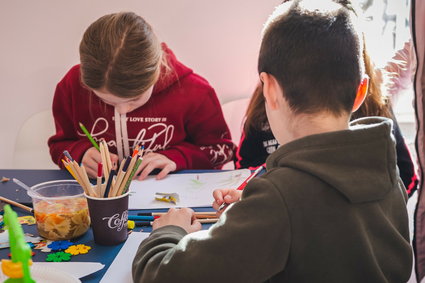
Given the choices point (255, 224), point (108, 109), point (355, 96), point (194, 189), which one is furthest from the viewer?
point (108, 109)

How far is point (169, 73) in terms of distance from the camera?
4.64 ft

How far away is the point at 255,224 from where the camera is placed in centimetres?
55

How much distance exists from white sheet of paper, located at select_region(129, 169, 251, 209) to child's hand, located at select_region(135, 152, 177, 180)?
2 cm

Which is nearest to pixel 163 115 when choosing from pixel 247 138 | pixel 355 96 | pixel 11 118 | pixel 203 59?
pixel 247 138

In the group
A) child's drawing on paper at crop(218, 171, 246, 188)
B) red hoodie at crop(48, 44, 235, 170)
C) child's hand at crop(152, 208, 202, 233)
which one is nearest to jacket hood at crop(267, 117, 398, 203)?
child's hand at crop(152, 208, 202, 233)

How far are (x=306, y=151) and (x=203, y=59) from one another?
145 centimetres

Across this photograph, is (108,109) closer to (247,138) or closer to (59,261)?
(247,138)

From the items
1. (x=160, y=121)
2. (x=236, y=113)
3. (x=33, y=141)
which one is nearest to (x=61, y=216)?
(x=160, y=121)

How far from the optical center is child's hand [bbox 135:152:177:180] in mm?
1171

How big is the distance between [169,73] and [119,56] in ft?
1.02

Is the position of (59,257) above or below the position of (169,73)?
below

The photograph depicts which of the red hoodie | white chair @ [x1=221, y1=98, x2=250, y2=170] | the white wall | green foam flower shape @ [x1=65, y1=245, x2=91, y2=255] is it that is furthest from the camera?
the white wall

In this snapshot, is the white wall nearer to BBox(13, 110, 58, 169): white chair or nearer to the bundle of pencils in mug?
BBox(13, 110, 58, 169): white chair

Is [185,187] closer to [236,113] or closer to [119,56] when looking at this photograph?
[119,56]
